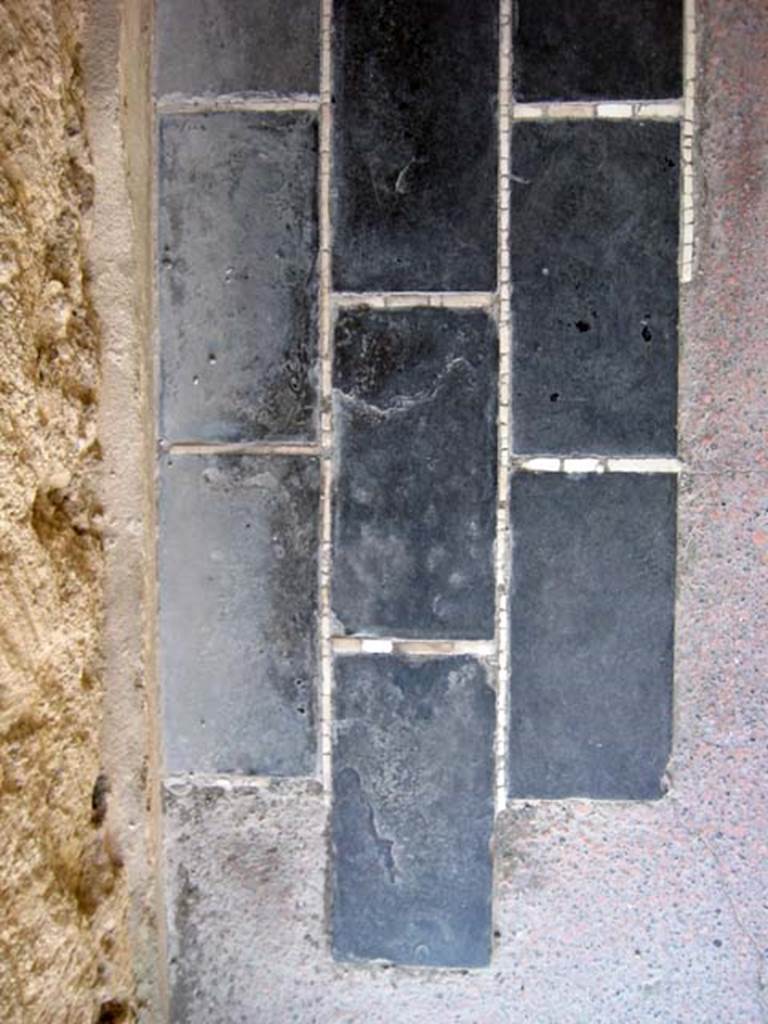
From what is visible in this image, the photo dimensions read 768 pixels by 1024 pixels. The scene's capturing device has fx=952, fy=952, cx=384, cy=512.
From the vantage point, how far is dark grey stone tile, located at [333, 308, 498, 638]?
1.84 metres

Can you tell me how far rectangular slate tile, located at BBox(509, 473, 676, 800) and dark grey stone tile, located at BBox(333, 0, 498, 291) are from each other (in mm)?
469

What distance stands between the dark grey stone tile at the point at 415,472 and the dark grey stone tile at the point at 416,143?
10 centimetres

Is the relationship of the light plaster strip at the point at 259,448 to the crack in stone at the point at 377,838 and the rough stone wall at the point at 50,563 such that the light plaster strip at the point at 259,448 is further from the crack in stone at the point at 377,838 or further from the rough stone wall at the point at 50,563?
the crack in stone at the point at 377,838

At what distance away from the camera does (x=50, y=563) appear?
67.7 inches

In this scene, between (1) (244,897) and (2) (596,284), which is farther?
(1) (244,897)

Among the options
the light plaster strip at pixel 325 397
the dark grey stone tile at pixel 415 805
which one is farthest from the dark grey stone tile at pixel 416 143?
the dark grey stone tile at pixel 415 805

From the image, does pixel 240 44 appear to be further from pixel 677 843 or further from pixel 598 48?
pixel 677 843

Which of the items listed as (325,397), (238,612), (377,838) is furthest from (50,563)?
(377,838)

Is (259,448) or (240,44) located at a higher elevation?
(240,44)

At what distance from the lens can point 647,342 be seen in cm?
183

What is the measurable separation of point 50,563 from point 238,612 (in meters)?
0.38

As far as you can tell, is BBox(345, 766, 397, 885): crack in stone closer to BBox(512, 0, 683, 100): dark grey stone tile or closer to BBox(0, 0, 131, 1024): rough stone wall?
BBox(0, 0, 131, 1024): rough stone wall

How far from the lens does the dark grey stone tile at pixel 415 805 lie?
1.90m

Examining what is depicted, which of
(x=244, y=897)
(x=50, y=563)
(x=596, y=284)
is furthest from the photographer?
(x=244, y=897)
